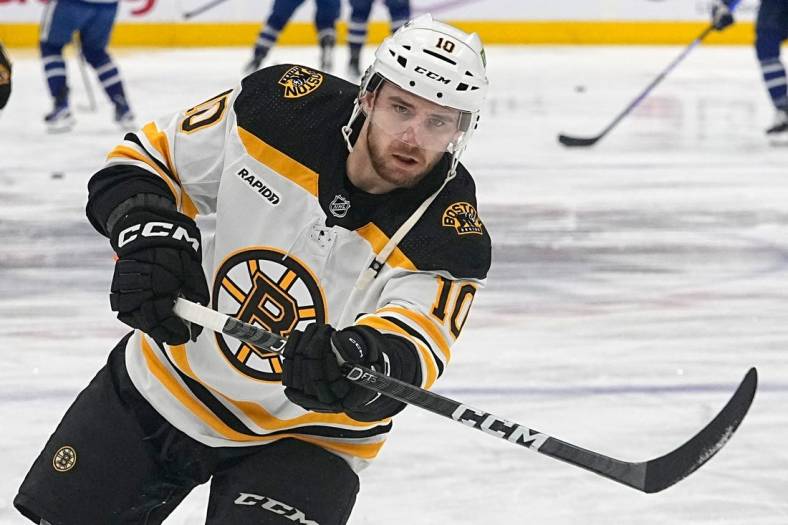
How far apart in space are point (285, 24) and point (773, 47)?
310cm

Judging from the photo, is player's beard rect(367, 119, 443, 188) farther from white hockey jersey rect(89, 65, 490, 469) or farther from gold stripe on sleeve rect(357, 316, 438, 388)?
gold stripe on sleeve rect(357, 316, 438, 388)

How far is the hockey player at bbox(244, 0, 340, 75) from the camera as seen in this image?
8219 mm

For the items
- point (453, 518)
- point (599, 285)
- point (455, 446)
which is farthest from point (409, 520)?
point (599, 285)

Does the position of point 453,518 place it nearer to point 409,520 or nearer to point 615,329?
point 409,520

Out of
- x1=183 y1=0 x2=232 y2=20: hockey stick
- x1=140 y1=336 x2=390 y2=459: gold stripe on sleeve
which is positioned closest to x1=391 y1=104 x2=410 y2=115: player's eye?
x1=140 y1=336 x2=390 y2=459: gold stripe on sleeve

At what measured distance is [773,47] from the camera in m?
6.57

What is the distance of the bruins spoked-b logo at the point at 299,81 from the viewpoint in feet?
5.85

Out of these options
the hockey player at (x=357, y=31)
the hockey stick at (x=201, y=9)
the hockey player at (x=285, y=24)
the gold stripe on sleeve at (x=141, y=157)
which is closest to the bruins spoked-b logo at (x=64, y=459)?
the gold stripe on sleeve at (x=141, y=157)

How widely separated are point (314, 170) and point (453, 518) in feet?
2.54

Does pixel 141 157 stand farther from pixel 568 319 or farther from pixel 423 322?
pixel 568 319

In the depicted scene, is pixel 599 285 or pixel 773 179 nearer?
pixel 599 285

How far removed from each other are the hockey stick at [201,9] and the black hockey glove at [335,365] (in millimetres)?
9169

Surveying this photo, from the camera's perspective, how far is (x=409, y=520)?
222 cm

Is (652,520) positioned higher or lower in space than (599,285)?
higher
